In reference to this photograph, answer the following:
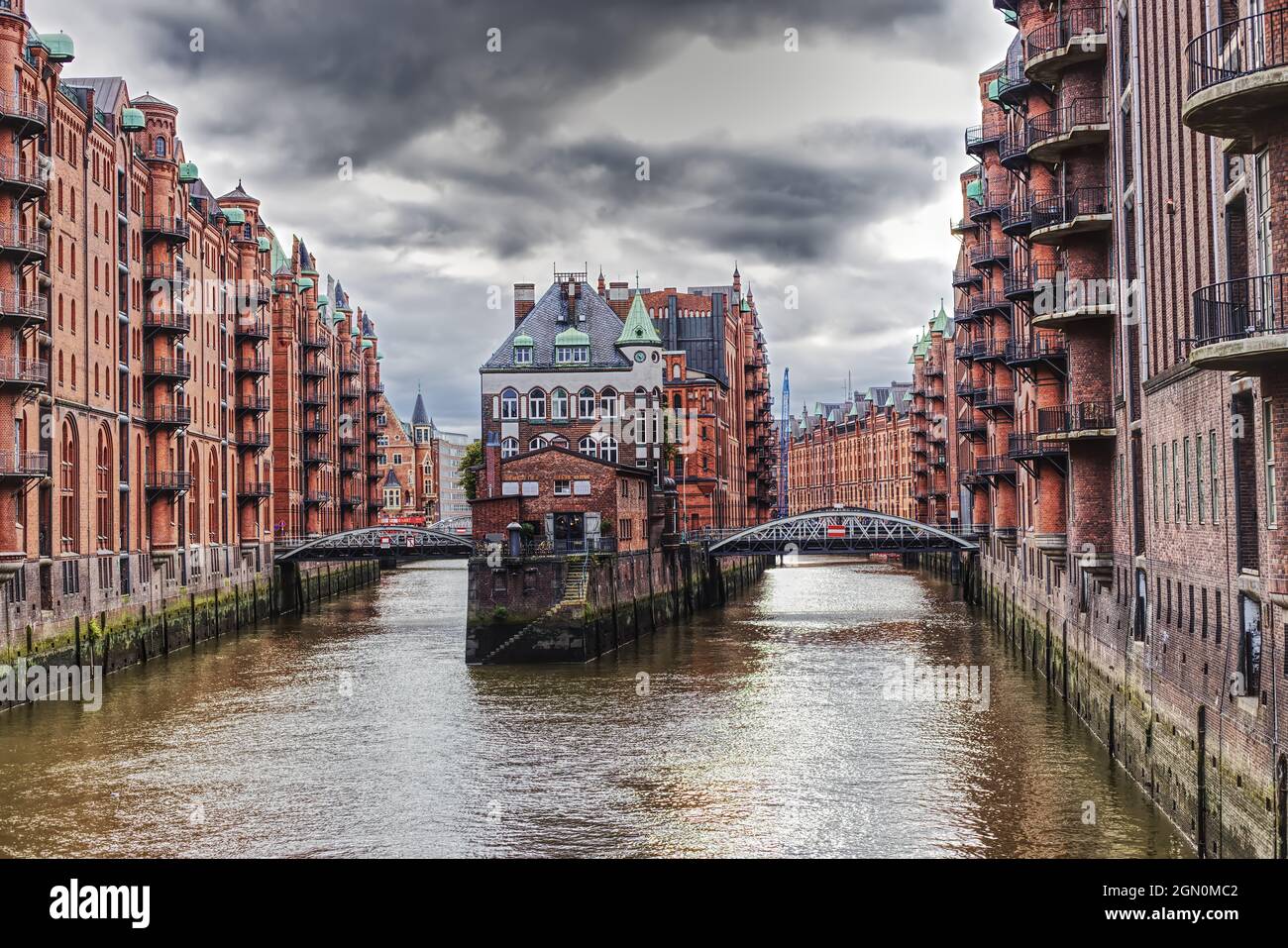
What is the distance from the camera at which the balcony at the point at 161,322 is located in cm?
5072

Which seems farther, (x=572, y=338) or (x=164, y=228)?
(x=572, y=338)

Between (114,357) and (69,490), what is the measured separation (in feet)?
22.3

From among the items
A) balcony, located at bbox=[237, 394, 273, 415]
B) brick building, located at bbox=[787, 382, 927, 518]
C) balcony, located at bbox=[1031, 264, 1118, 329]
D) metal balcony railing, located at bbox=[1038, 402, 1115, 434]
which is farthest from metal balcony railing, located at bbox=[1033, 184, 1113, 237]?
brick building, located at bbox=[787, 382, 927, 518]

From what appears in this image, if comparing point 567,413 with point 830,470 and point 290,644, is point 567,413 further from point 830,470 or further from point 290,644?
point 830,470

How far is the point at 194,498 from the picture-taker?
189 feet

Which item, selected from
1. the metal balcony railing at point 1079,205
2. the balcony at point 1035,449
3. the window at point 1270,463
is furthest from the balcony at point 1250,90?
the balcony at point 1035,449

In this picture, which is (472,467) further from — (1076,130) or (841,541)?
(1076,130)

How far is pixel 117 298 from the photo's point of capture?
4772cm

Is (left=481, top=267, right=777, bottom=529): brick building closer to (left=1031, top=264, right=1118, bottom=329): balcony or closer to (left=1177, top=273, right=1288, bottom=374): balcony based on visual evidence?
(left=1031, top=264, right=1118, bottom=329): balcony

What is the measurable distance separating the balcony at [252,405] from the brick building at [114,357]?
0.25 metres

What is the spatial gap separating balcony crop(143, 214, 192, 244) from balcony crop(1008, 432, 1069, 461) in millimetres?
30840

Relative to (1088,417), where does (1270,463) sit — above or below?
below

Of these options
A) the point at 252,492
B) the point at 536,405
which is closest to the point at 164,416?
the point at 252,492

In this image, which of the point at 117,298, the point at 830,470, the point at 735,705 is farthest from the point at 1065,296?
the point at 830,470
